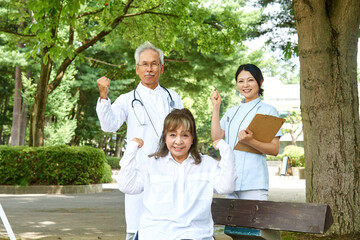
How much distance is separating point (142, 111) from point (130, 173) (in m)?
0.89

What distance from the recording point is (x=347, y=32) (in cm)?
→ 686

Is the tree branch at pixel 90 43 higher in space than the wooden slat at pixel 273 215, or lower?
higher

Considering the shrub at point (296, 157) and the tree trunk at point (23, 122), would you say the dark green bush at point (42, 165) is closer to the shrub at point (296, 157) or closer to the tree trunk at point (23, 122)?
the tree trunk at point (23, 122)

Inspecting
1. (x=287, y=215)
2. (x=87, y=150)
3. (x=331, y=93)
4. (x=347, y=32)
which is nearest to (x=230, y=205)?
(x=287, y=215)

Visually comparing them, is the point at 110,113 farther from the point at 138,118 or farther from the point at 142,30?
the point at 142,30

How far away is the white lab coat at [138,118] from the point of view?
370 cm

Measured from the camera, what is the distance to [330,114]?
6625 millimetres

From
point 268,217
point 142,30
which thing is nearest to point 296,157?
point 142,30

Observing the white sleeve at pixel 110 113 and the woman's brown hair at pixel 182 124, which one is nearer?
the woman's brown hair at pixel 182 124

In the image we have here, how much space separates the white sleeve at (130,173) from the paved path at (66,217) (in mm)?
3931

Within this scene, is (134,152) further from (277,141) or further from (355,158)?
(355,158)

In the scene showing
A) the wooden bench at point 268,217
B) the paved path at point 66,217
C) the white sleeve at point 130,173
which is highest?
the white sleeve at point 130,173

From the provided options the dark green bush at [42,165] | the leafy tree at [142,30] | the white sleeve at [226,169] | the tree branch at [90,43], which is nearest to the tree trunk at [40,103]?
the leafy tree at [142,30]

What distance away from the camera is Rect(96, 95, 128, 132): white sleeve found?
3.67 m
